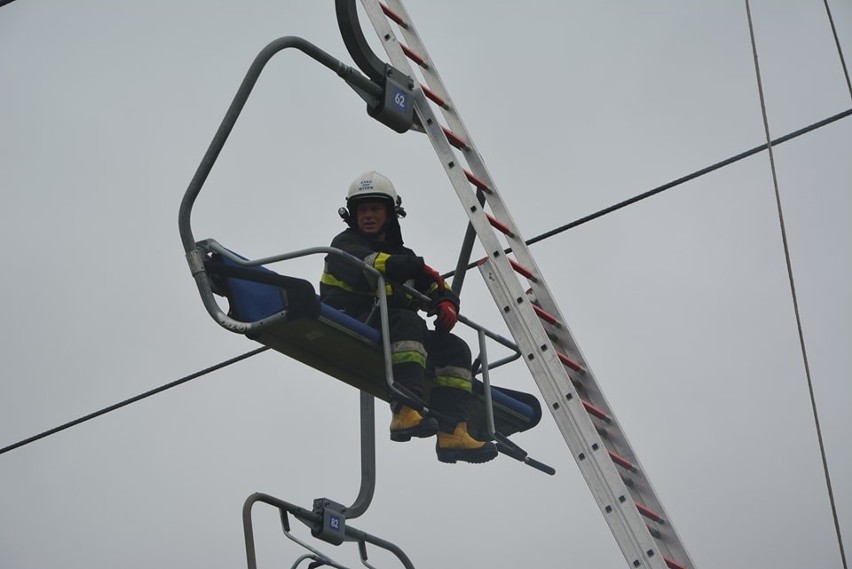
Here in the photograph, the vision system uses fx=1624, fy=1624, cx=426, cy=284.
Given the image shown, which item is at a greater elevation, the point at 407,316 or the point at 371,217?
the point at 371,217

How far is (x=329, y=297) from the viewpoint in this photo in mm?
7211

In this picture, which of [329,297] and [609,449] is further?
[329,297]

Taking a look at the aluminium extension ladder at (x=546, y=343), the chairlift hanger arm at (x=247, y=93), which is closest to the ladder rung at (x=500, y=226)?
the aluminium extension ladder at (x=546, y=343)

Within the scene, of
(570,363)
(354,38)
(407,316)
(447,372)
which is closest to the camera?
(570,363)

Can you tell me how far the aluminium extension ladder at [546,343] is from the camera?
574 cm

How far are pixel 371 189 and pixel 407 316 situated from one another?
2.70ft

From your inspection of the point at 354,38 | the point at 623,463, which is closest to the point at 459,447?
the point at 623,463

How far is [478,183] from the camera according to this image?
6867 mm

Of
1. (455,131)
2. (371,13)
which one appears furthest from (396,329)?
(371,13)

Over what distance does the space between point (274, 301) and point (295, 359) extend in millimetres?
436

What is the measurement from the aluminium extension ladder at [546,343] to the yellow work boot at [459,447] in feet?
3.43

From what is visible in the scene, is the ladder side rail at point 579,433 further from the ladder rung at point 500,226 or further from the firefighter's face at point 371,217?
the firefighter's face at point 371,217

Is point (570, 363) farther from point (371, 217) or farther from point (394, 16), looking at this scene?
point (394, 16)

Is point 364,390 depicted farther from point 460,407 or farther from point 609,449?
point 609,449
